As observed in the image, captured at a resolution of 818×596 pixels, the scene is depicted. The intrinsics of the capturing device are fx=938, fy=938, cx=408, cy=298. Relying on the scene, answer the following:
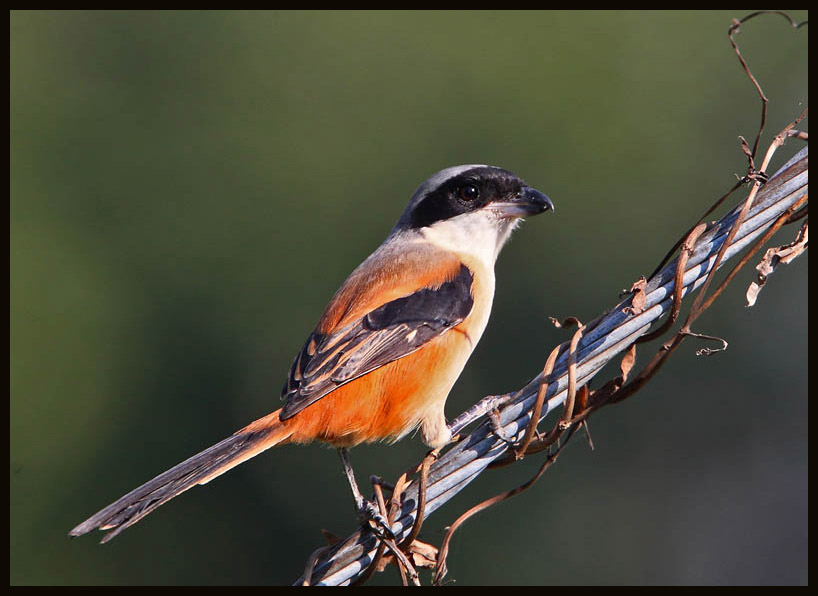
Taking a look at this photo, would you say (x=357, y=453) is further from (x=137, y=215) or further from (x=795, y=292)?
(x=795, y=292)

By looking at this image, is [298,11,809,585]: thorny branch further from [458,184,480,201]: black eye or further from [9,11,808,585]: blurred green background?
[9,11,808,585]: blurred green background

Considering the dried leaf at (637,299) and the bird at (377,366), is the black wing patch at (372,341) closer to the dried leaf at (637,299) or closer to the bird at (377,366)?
the bird at (377,366)

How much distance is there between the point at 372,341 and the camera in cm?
303

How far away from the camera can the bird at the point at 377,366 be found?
2777 millimetres

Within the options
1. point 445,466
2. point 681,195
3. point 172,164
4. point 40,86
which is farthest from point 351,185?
point 445,466

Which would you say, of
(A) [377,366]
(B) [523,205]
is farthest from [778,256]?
(B) [523,205]

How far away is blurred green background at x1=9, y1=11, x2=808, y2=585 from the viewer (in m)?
7.75

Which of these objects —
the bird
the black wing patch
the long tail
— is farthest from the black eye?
Result: the long tail

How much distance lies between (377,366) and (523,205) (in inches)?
38.6

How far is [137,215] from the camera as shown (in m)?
8.62

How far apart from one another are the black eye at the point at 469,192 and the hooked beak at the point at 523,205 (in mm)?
68

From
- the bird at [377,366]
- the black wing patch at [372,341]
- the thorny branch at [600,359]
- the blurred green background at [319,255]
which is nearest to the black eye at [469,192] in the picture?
→ the bird at [377,366]

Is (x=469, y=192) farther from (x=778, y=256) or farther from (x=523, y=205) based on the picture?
(x=778, y=256)

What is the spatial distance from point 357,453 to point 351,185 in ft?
7.70
